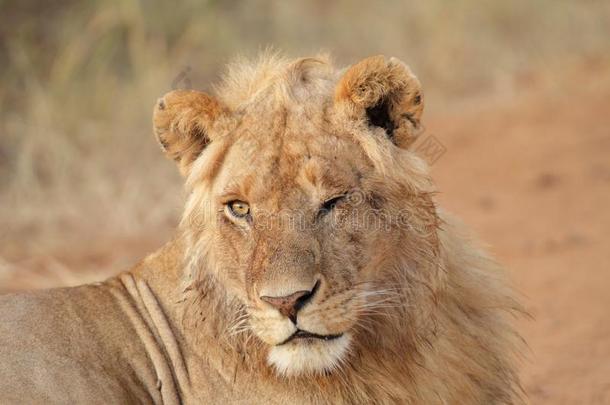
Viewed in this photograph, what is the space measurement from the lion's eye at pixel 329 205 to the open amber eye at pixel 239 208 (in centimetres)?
27

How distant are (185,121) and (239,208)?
1.30ft

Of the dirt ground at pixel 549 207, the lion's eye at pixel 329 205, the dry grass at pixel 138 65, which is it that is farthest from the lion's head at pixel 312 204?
the dry grass at pixel 138 65

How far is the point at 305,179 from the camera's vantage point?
347 cm

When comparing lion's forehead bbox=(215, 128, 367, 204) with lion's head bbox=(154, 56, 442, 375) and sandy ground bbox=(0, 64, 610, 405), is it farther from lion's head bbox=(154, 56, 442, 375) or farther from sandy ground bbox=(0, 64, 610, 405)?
sandy ground bbox=(0, 64, 610, 405)

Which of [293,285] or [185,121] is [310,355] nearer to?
[293,285]

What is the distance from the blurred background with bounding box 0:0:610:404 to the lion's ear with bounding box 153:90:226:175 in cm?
247

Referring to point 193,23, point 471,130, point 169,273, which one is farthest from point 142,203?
point 169,273

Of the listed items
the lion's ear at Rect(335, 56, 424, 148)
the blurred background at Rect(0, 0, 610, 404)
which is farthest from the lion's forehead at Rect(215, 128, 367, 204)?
the blurred background at Rect(0, 0, 610, 404)

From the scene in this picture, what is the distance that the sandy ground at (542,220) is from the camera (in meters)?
6.08

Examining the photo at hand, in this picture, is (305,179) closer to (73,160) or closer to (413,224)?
(413,224)

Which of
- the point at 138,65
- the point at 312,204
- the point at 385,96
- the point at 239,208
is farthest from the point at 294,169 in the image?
the point at 138,65

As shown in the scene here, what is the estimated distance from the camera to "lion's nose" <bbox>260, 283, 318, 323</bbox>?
3.22 metres

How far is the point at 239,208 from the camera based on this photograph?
11.8 feet

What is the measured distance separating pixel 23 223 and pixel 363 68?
6.07 metres
